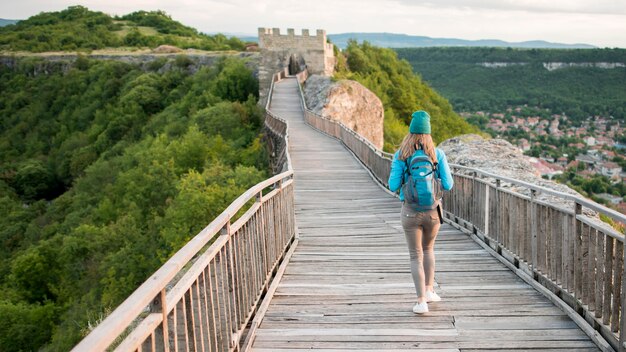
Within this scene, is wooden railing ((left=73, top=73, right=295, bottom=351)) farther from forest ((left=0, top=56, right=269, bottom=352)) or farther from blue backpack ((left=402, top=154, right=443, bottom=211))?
forest ((left=0, top=56, right=269, bottom=352))

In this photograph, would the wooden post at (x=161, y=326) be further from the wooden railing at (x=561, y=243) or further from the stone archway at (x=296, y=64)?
the stone archway at (x=296, y=64)

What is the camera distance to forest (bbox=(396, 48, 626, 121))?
86562mm

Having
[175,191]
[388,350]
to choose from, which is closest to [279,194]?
[388,350]

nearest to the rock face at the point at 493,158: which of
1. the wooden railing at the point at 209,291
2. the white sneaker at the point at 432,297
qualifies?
the white sneaker at the point at 432,297

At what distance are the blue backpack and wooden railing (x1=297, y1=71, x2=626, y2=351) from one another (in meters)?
1.19

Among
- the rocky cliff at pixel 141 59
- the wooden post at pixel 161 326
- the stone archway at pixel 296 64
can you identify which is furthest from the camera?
the rocky cliff at pixel 141 59

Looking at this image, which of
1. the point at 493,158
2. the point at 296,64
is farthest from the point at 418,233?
the point at 296,64

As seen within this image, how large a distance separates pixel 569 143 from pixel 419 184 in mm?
69158

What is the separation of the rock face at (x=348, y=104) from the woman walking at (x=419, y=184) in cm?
2765

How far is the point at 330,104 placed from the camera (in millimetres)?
34219

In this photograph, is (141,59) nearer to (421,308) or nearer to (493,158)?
(493,158)

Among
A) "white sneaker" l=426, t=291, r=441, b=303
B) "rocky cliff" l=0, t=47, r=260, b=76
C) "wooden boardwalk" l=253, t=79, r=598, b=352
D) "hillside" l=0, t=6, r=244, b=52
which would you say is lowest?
"wooden boardwalk" l=253, t=79, r=598, b=352

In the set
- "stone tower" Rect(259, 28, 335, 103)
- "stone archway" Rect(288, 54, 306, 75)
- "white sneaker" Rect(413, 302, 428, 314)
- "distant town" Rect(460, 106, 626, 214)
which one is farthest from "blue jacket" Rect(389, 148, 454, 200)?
"stone archway" Rect(288, 54, 306, 75)

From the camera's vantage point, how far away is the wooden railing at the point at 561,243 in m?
4.48
